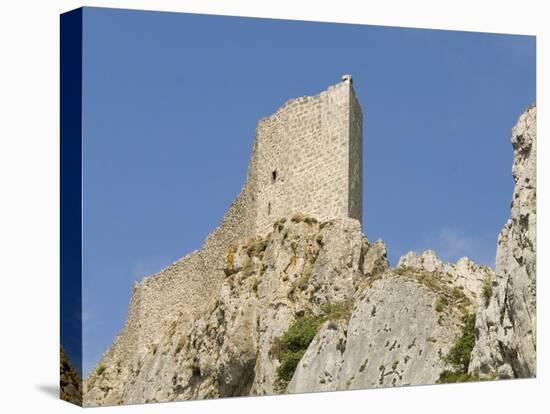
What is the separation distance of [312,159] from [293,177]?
59cm

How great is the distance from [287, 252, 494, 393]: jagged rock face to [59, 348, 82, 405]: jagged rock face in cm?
459

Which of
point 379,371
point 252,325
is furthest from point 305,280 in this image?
point 379,371

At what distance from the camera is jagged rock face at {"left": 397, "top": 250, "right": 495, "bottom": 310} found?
27.1 metres

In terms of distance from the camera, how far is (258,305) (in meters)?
28.5

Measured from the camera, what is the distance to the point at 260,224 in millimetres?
30094

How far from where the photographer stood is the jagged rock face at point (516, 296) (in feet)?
83.8

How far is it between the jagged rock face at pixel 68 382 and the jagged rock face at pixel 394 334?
15.1 feet

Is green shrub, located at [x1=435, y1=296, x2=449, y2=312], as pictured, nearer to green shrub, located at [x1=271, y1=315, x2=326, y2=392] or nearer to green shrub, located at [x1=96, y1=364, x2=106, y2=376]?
green shrub, located at [x1=271, y1=315, x2=326, y2=392]

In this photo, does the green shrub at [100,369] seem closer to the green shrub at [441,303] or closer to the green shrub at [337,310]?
the green shrub at [337,310]

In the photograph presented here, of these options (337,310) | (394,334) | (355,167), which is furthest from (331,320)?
(355,167)

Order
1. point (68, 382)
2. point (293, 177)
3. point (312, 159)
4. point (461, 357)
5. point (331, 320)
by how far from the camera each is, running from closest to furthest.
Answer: point (68, 382) → point (461, 357) → point (331, 320) → point (312, 159) → point (293, 177)

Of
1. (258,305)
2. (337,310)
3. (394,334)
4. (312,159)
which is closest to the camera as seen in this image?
(394,334)

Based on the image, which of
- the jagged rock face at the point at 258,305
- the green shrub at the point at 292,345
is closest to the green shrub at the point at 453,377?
the green shrub at the point at 292,345

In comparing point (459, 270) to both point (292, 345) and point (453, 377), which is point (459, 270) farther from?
point (292, 345)
